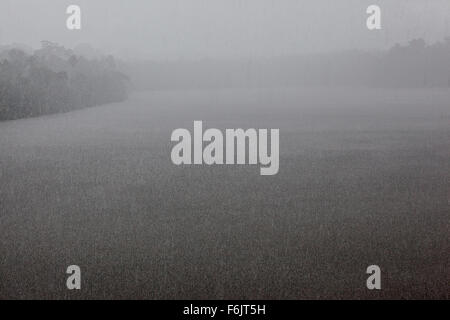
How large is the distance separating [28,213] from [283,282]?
617cm

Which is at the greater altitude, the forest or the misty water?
the forest

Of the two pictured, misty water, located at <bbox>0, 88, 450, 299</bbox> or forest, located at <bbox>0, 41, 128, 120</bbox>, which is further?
forest, located at <bbox>0, 41, 128, 120</bbox>

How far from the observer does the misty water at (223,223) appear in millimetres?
7730

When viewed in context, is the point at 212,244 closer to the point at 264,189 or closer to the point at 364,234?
the point at 364,234

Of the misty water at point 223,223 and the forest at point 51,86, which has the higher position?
the forest at point 51,86

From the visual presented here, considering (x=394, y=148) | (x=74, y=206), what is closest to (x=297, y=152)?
(x=394, y=148)

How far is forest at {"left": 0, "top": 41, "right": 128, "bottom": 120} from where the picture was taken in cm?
3934

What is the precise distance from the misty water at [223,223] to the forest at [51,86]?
1892 centimetres

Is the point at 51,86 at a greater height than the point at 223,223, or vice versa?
the point at 51,86

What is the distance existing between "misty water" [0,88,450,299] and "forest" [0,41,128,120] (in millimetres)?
18923

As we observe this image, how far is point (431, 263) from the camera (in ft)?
27.8

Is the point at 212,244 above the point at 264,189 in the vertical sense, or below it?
below

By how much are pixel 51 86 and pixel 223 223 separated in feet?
125

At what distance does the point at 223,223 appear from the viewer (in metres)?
10.7
